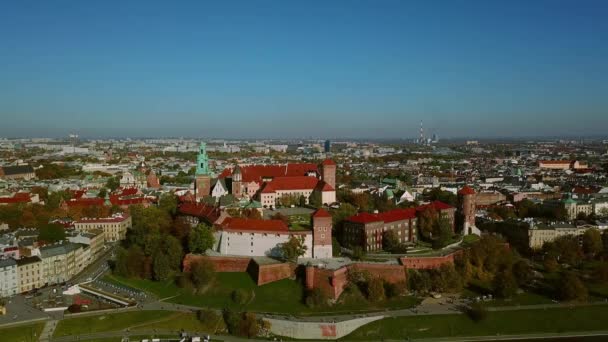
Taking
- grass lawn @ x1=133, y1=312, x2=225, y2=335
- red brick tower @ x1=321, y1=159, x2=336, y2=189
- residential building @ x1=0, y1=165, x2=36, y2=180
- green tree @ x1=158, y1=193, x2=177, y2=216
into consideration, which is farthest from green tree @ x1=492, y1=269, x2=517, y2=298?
residential building @ x1=0, y1=165, x2=36, y2=180

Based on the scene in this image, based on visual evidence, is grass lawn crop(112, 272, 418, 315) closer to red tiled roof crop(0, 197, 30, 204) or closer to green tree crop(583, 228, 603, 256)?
green tree crop(583, 228, 603, 256)

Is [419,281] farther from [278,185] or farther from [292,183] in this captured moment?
[292,183]

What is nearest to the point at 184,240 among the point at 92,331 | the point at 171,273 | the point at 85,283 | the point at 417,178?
the point at 171,273

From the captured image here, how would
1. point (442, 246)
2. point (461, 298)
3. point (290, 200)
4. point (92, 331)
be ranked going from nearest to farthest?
point (92, 331) < point (461, 298) < point (442, 246) < point (290, 200)

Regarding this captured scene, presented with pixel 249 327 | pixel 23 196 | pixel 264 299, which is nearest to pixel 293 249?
pixel 264 299

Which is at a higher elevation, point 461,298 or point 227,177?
point 227,177

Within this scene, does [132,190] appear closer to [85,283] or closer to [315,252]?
[85,283]

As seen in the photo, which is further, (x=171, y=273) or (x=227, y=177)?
(x=227, y=177)
